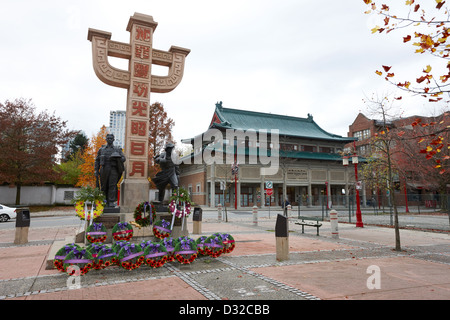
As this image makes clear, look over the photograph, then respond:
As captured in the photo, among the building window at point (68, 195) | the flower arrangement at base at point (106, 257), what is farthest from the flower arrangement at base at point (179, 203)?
the building window at point (68, 195)

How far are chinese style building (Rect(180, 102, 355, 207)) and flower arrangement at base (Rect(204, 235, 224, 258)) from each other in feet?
85.6

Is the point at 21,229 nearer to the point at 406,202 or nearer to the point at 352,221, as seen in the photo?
the point at 352,221

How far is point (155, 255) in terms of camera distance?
5.98 metres

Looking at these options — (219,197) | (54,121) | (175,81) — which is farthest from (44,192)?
(175,81)

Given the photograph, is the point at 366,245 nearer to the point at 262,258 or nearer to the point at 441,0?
the point at 262,258

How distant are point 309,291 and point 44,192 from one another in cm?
3553

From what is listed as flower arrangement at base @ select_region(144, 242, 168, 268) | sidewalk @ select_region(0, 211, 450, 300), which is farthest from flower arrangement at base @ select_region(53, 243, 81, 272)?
flower arrangement at base @ select_region(144, 242, 168, 268)

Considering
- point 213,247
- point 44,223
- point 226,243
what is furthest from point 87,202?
point 44,223

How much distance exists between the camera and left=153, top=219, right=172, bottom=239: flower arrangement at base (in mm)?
7715

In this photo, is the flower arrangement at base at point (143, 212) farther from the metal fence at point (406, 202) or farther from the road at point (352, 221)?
the metal fence at point (406, 202)

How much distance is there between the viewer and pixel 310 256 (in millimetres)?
7602

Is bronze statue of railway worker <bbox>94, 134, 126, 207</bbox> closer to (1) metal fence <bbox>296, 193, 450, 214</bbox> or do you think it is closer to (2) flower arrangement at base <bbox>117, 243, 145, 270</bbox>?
(2) flower arrangement at base <bbox>117, 243, 145, 270</bbox>

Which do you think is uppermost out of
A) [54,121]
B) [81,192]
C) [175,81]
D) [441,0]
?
[54,121]

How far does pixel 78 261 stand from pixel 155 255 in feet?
4.74
